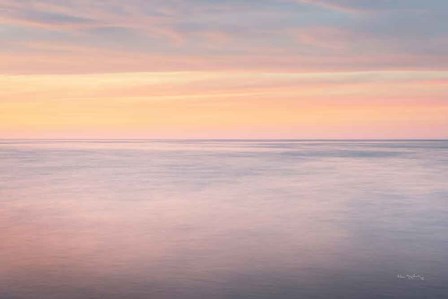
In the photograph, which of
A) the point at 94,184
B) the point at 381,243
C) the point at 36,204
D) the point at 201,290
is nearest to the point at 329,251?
the point at 381,243

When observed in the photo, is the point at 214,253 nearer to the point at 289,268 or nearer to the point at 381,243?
the point at 289,268

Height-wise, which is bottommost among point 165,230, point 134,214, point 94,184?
point 165,230

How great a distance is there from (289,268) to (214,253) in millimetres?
2918

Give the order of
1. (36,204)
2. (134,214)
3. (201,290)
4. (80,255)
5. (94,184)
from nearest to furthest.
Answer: (201,290), (80,255), (134,214), (36,204), (94,184)

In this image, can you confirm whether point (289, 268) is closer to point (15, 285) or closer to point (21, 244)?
point (15, 285)

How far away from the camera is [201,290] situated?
1348cm

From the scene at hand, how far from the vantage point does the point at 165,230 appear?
2189 cm

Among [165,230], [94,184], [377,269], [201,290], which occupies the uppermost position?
[94,184]

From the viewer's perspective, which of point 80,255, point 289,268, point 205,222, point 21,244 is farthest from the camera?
point 205,222

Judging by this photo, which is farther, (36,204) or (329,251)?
(36,204)

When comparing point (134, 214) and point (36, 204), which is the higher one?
point (36, 204)

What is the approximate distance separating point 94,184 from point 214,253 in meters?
27.6

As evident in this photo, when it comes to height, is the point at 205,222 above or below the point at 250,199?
below

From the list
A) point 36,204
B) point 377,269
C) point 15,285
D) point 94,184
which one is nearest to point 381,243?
point 377,269
